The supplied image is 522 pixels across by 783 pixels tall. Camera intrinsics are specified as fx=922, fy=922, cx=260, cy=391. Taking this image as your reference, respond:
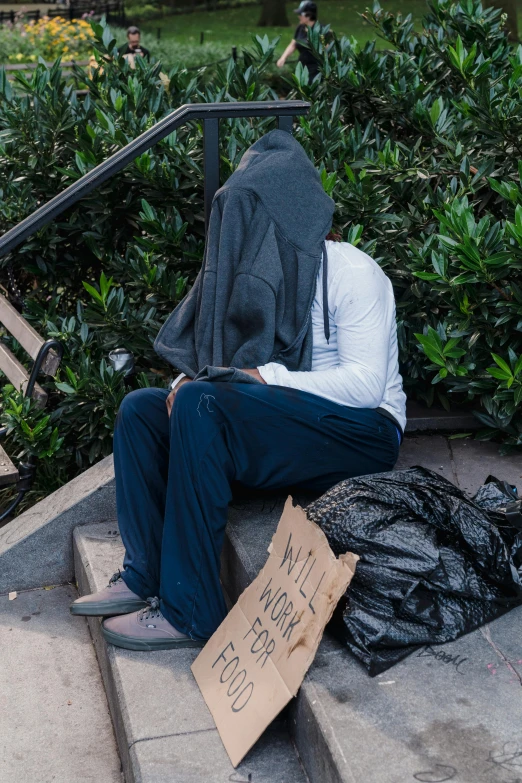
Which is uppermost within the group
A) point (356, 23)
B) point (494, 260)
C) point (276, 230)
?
point (276, 230)

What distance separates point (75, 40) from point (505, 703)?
19885 mm

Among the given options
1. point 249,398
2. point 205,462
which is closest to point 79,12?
point 249,398

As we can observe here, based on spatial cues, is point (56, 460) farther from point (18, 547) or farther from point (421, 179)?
point (421, 179)

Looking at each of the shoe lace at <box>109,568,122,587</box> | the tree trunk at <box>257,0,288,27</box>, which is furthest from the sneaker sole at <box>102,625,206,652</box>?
the tree trunk at <box>257,0,288,27</box>

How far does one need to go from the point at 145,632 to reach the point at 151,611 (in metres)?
0.07

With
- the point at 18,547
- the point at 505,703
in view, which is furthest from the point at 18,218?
the point at 505,703

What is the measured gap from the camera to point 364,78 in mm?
4676

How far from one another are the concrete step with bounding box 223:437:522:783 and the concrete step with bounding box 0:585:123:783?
680 millimetres

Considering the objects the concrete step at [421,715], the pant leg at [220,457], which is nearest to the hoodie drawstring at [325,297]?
the pant leg at [220,457]

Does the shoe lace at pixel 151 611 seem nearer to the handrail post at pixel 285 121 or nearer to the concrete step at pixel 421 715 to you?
the concrete step at pixel 421 715

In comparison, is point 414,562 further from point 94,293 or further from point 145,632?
point 94,293

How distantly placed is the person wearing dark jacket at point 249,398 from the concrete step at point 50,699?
274mm

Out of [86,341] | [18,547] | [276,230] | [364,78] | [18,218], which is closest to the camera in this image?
[276,230]

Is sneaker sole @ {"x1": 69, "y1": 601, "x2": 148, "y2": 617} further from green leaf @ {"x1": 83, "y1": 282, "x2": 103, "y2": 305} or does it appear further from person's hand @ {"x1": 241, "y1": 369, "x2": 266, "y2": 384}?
green leaf @ {"x1": 83, "y1": 282, "x2": 103, "y2": 305}
